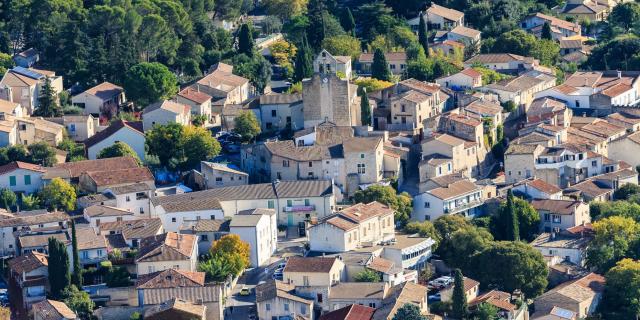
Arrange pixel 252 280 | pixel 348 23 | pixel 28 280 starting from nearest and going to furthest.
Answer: pixel 28 280, pixel 252 280, pixel 348 23

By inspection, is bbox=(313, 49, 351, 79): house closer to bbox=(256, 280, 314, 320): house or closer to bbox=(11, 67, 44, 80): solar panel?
bbox=(11, 67, 44, 80): solar panel

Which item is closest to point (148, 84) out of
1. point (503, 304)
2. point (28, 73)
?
point (28, 73)

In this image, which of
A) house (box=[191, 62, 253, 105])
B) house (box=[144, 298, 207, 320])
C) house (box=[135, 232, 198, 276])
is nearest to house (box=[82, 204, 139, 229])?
house (box=[135, 232, 198, 276])

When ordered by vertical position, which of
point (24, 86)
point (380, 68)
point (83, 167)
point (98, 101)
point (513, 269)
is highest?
point (24, 86)

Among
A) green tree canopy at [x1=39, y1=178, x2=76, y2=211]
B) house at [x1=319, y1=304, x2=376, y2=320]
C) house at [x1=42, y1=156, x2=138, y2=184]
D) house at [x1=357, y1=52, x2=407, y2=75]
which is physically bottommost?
house at [x1=319, y1=304, x2=376, y2=320]

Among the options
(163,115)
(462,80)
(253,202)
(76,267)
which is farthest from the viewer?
(462,80)

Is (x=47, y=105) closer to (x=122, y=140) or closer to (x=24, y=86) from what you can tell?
(x=24, y=86)
